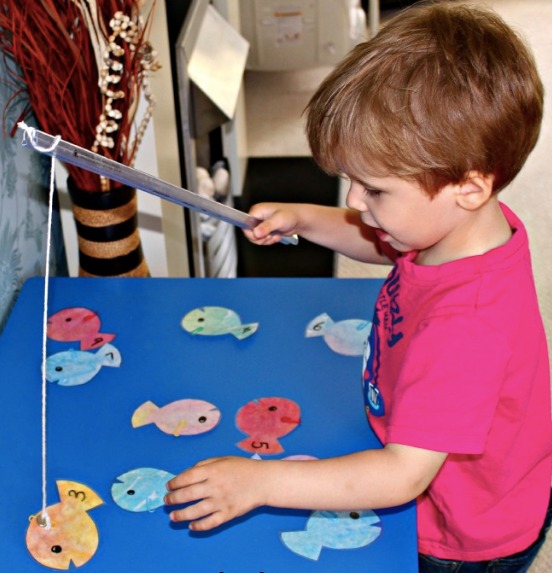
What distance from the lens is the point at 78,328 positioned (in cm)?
100

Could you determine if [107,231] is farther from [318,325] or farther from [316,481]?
[316,481]

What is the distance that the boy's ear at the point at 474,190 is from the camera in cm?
75

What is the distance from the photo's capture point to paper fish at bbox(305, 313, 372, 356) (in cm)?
97

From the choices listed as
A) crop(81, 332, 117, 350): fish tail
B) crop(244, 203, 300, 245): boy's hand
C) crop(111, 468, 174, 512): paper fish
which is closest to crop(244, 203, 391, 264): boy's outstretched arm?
crop(244, 203, 300, 245): boy's hand

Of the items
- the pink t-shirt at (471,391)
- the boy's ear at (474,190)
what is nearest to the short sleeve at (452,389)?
the pink t-shirt at (471,391)

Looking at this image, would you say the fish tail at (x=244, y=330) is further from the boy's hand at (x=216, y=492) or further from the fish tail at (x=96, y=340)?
the boy's hand at (x=216, y=492)

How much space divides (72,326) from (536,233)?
4.90ft

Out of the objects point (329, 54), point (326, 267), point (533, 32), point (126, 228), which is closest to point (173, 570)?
point (126, 228)

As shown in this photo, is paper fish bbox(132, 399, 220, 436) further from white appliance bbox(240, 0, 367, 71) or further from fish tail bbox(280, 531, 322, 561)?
white appliance bbox(240, 0, 367, 71)

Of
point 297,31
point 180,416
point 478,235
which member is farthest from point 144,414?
point 297,31

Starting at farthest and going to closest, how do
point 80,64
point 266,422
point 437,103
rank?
point 80,64, point 266,422, point 437,103

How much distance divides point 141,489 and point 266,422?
0.47 ft

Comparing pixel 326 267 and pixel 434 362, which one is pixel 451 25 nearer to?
pixel 434 362

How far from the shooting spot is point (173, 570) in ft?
2.38
